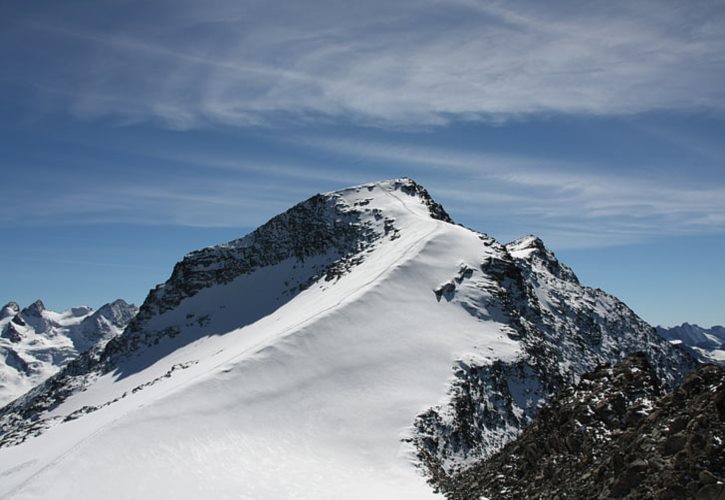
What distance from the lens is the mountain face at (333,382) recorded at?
1210 inches

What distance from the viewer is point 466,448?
41.8 metres

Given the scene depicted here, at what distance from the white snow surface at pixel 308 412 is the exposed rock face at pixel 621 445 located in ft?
26.4

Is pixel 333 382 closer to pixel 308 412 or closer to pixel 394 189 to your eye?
pixel 308 412

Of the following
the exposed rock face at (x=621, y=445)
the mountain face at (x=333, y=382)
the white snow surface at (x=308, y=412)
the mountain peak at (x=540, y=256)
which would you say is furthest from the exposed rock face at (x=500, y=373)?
the mountain peak at (x=540, y=256)

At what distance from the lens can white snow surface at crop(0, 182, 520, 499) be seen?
28.9 metres

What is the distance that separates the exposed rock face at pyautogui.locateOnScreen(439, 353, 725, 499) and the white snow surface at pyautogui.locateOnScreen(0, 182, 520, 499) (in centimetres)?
805

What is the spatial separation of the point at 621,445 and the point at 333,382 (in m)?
28.2

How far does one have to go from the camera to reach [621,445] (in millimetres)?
19391

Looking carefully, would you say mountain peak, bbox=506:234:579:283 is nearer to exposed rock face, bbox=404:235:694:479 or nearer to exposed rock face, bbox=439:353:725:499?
exposed rock face, bbox=404:235:694:479

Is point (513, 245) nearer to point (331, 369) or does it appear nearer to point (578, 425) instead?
point (331, 369)

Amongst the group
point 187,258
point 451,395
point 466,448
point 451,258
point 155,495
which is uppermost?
point 187,258

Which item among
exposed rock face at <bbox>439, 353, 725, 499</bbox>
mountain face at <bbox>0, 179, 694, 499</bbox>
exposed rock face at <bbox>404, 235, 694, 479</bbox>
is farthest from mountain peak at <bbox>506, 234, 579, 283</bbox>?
exposed rock face at <bbox>439, 353, 725, 499</bbox>

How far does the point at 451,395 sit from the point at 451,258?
92.2 feet

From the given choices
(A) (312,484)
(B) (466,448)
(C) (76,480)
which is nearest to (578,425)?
(A) (312,484)
